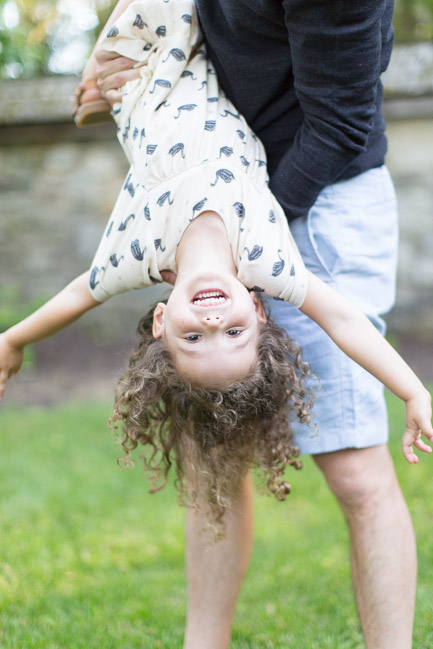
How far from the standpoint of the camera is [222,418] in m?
1.89

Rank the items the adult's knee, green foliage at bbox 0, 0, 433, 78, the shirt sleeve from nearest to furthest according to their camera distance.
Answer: the shirt sleeve, the adult's knee, green foliage at bbox 0, 0, 433, 78

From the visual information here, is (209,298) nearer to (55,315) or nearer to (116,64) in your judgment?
(55,315)

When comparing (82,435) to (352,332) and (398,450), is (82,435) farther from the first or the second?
(352,332)

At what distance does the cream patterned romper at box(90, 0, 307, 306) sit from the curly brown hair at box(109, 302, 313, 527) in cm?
18

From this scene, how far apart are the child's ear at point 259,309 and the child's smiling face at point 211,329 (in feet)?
0.22

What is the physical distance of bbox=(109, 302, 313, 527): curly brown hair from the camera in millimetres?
1910

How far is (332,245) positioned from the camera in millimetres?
2041

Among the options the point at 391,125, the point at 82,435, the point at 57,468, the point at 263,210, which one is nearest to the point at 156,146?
the point at 263,210

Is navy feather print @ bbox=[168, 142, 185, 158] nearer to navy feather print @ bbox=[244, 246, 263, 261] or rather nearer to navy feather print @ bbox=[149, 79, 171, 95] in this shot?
navy feather print @ bbox=[149, 79, 171, 95]

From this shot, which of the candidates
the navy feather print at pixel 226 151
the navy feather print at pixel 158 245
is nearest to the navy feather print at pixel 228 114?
the navy feather print at pixel 226 151

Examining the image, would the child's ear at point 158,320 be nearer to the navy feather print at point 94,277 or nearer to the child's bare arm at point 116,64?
the navy feather print at point 94,277

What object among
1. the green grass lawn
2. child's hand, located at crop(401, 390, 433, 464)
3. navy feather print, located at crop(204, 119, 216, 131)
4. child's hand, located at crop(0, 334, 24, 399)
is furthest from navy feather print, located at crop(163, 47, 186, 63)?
the green grass lawn

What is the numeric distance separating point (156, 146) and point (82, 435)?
2.71 metres

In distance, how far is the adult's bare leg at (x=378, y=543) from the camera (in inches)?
76.0
